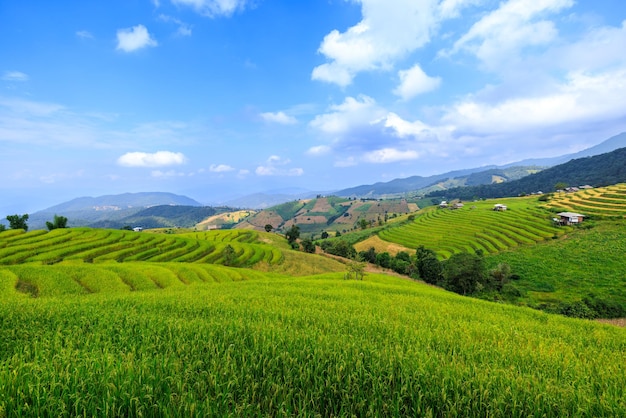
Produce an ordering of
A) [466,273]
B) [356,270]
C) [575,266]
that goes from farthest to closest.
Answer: [575,266]
[466,273]
[356,270]

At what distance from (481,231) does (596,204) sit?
58.7 m

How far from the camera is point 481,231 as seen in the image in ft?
382

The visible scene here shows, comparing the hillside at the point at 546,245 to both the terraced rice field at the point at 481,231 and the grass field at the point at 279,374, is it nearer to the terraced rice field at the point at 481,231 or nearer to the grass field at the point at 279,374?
the terraced rice field at the point at 481,231

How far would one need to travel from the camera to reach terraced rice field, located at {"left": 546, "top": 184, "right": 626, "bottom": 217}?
359ft

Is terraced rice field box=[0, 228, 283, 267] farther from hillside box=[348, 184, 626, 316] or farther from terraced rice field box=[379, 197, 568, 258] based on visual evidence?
terraced rice field box=[379, 197, 568, 258]

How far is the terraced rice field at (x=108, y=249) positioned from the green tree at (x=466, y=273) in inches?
1847

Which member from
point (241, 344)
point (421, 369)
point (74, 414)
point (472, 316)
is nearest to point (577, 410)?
point (421, 369)

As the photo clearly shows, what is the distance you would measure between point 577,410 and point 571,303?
6427 centimetres

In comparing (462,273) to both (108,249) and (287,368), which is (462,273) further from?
(108,249)

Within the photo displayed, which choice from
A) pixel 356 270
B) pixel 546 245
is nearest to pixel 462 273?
pixel 356 270

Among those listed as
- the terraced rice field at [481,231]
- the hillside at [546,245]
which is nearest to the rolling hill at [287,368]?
the hillside at [546,245]

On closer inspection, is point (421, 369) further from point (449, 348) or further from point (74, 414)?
point (74, 414)

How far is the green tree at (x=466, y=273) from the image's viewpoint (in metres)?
66.3

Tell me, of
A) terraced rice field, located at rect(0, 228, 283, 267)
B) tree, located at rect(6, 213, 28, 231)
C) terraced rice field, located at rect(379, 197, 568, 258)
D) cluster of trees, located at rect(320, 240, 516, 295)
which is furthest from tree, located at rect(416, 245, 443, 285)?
tree, located at rect(6, 213, 28, 231)
